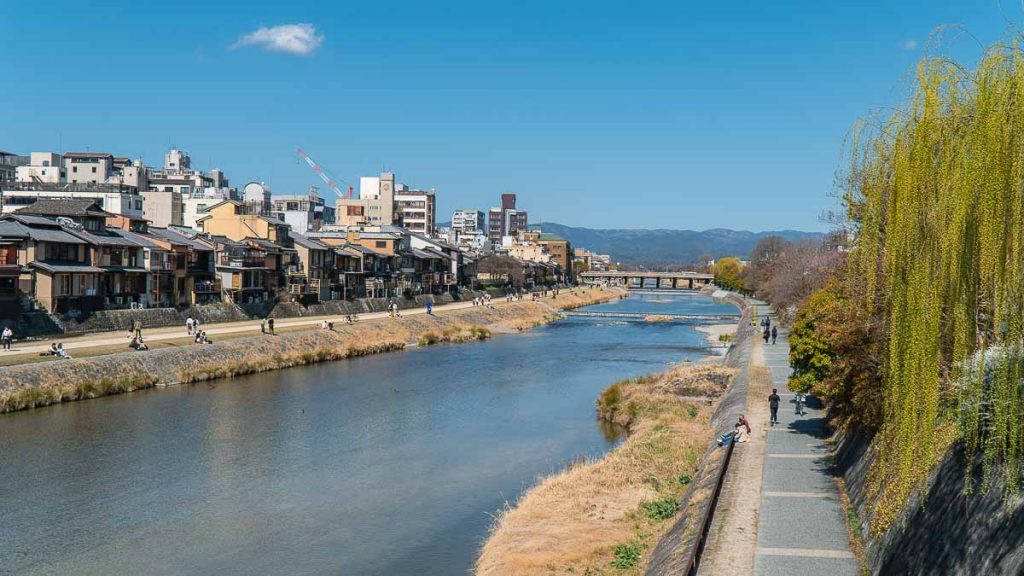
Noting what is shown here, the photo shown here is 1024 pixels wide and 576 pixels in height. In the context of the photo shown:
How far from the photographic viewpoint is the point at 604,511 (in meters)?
18.6

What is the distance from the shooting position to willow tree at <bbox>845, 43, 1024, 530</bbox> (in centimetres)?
818

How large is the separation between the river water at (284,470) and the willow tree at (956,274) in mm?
10189

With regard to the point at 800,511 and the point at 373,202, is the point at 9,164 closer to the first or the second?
the point at 373,202

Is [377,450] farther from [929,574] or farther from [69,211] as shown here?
[69,211]

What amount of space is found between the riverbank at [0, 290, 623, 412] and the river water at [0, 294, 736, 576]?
2.97 ft

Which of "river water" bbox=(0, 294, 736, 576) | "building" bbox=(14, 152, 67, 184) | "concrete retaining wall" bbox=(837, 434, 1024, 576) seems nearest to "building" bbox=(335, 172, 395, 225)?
"building" bbox=(14, 152, 67, 184)

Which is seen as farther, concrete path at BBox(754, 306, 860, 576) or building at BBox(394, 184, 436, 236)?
building at BBox(394, 184, 436, 236)

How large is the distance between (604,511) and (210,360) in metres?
28.6

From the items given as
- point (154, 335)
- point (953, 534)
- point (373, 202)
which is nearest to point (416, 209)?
point (373, 202)

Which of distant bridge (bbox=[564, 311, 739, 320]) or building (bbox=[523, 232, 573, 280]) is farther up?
building (bbox=[523, 232, 573, 280])

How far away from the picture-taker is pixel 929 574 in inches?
395

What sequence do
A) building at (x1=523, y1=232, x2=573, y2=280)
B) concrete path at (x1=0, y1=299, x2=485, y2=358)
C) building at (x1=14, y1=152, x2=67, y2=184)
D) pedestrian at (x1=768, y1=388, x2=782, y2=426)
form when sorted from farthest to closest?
building at (x1=523, y1=232, x2=573, y2=280), building at (x1=14, y1=152, x2=67, y2=184), concrete path at (x1=0, y1=299, x2=485, y2=358), pedestrian at (x1=768, y1=388, x2=782, y2=426)

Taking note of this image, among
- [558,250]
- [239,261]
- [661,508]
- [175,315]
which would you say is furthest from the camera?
[558,250]

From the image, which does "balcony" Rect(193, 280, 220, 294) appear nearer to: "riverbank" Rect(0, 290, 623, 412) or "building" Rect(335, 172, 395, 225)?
"riverbank" Rect(0, 290, 623, 412)
